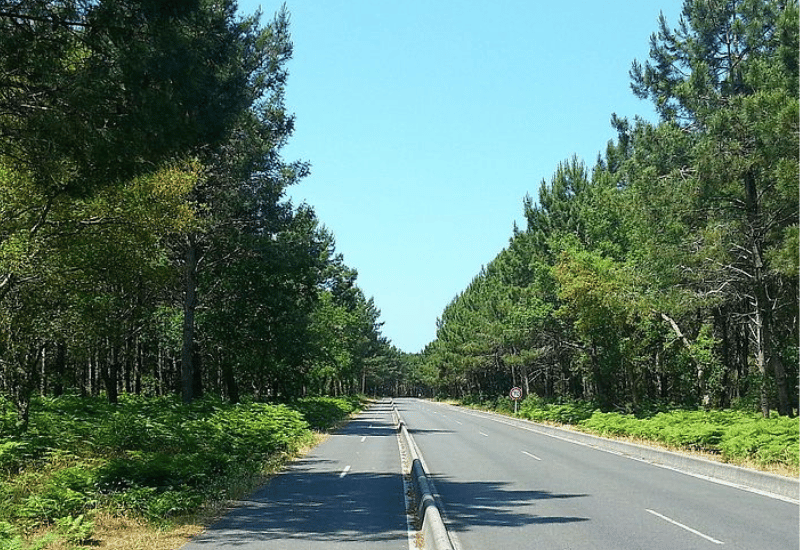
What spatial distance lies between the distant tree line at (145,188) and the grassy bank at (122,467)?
226 centimetres

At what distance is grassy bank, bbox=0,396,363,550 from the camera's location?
35.7 feet

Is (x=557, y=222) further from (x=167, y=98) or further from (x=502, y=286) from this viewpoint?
(x=167, y=98)

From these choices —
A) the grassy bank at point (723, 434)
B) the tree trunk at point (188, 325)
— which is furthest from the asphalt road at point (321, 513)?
the tree trunk at point (188, 325)

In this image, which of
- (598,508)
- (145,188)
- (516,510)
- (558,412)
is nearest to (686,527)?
(598,508)

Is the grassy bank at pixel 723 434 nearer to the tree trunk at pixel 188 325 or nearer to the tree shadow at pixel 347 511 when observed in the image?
the tree shadow at pixel 347 511

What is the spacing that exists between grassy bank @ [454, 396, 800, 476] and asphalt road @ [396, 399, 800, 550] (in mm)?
1984

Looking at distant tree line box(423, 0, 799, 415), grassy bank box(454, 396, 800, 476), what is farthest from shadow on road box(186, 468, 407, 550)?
distant tree line box(423, 0, 799, 415)

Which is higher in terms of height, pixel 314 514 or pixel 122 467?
pixel 122 467

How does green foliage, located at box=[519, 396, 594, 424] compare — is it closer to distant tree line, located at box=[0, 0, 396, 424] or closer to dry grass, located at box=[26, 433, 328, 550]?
distant tree line, located at box=[0, 0, 396, 424]

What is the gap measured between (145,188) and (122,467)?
6906mm

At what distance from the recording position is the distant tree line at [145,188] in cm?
1098

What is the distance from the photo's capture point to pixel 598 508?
44.3 feet

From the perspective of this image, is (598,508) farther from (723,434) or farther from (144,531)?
Answer: (723,434)

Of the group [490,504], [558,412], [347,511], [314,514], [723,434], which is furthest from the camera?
[558,412]
